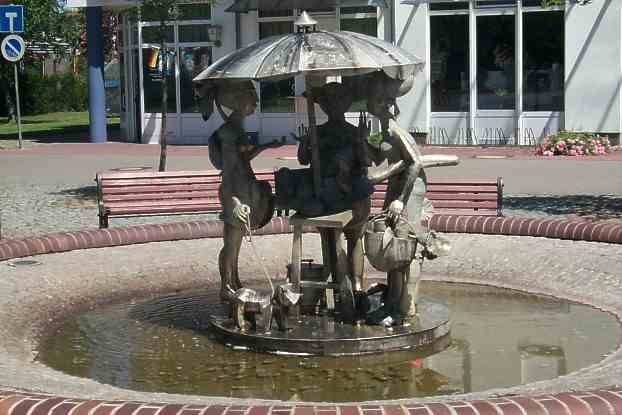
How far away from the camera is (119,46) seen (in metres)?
30.7

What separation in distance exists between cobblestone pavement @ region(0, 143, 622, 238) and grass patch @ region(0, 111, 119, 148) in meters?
2.83

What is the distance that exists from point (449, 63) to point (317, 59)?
19.0 m

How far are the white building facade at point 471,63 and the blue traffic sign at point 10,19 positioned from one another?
8.07m

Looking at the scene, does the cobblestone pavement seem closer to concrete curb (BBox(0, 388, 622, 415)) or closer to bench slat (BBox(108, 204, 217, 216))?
bench slat (BBox(108, 204, 217, 216))

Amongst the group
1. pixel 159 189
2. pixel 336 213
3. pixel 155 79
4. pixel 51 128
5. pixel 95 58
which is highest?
pixel 95 58

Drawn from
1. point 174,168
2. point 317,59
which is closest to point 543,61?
point 174,168

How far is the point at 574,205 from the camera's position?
14586 mm

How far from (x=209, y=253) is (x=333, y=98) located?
3316 millimetres

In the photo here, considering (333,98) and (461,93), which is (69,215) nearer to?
(333,98)

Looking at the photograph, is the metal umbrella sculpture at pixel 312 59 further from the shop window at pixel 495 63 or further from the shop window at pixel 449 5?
the shop window at pixel 449 5

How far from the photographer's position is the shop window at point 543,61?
975 inches

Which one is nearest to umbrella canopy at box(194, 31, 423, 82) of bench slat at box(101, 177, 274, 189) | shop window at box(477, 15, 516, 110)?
bench slat at box(101, 177, 274, 189)

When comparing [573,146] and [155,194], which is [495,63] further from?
[155,194]

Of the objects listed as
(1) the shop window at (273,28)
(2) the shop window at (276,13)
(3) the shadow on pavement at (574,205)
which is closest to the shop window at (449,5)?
(2) the shop window at (276,13)
